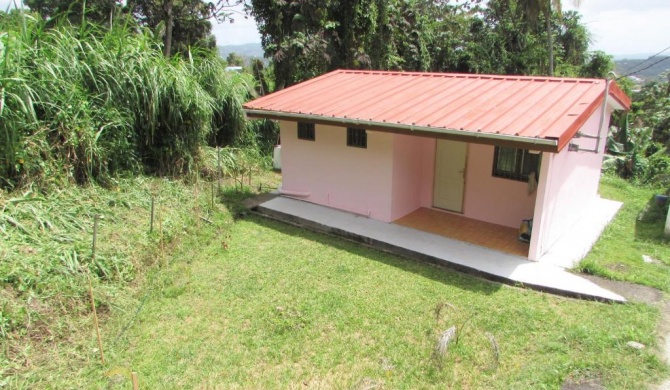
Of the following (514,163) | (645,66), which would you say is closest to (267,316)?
(514,163)

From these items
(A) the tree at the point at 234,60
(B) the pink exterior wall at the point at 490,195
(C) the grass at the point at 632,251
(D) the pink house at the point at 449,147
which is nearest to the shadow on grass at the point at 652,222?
(C) the grass at the point at 632,251

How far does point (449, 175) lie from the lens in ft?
30.6

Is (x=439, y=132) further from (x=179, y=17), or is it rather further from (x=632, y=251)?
(x=179, y=17)

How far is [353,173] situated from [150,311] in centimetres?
484

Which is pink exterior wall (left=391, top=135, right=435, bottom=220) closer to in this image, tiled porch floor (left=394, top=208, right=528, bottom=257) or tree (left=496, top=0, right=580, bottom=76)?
tiled porch floor (left=394, top=208, right=528, bottom=257)

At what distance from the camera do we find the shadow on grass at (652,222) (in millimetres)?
8469

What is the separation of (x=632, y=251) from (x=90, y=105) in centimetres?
1012

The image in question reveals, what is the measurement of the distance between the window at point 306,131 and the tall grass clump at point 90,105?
2.18 metres

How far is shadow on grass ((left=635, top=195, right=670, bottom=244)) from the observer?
8.47m

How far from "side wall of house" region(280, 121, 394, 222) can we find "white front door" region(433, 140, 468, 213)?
1.46 m

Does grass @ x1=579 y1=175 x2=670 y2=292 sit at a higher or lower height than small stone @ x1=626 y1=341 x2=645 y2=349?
lower

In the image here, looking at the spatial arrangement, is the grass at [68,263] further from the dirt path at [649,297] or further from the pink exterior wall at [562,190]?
the dirt path at [649,297]

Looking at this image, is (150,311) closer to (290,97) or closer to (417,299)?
(417,299)

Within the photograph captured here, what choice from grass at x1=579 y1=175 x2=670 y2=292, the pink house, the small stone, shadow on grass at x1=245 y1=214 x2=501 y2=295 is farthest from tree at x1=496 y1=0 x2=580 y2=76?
the small stone
